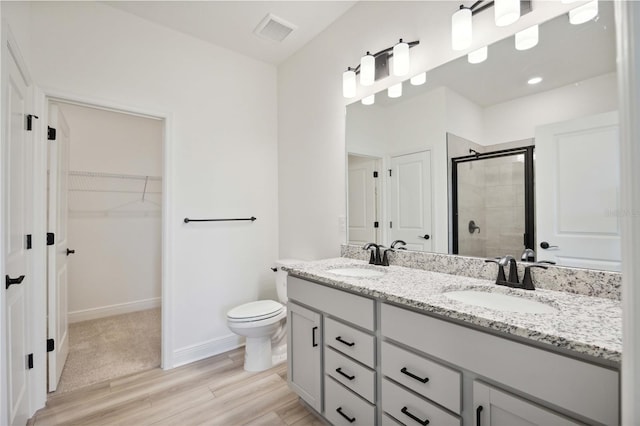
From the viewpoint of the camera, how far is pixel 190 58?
2.51m

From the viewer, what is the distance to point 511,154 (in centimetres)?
145

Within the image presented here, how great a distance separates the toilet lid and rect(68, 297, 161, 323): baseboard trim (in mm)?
2033

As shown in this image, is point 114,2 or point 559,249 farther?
point 114,2

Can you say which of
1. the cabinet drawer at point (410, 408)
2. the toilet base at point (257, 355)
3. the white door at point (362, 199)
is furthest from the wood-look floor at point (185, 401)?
the white door at point (362, 199)

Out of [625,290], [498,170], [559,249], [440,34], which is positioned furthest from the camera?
[440,34]

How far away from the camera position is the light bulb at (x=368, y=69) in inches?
79.9

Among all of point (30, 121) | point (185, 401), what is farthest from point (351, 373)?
point (30, 121)

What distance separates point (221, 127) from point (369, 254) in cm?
171

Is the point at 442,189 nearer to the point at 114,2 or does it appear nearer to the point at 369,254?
the point at 369,254

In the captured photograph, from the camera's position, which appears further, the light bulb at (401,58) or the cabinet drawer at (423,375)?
the light bulb at (401,58)

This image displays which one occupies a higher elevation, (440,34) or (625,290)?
(440,34)

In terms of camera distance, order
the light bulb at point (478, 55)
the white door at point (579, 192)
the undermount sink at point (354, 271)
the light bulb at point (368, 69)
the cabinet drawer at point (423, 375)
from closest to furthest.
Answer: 1. the cabinet drawer at point (423, 375)
2. the white door at point (579, 192)
3. the light bulb at point (478, 55)
4. the undermount sink at point (354, 271)
5. the light bulb at point (368, 69)

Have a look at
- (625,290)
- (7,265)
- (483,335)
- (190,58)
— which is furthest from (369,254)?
(190,58)

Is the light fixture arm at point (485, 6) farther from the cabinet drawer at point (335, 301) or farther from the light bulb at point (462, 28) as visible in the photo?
the cabinet drawer at point (335, 301)
